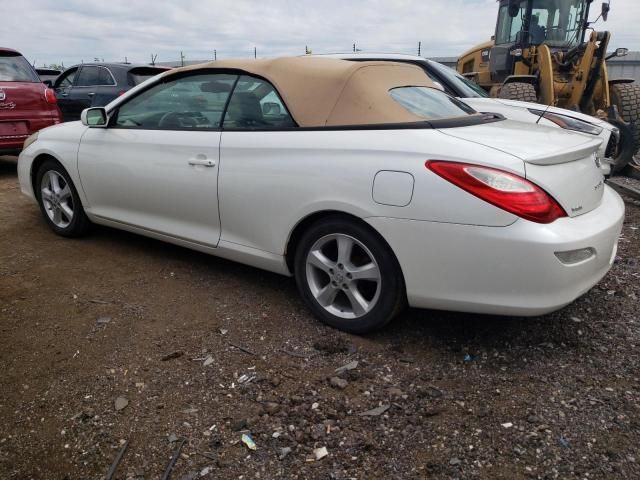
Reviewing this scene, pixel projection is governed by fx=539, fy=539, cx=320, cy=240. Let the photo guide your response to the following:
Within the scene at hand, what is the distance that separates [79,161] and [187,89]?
118 centimetres

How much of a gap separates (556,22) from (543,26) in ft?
0.75

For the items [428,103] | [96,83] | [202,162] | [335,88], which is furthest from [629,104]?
[96,83]

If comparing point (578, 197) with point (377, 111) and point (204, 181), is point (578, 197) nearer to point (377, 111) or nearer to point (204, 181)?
point (377, 111)

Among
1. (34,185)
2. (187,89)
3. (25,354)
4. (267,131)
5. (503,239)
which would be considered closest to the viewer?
(503,239)

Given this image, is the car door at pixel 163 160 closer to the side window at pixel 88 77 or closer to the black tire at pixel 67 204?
the black tire at pixel 67 204

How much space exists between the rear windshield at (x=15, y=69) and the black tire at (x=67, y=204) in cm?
330

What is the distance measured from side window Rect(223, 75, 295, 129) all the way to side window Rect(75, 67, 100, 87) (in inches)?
276

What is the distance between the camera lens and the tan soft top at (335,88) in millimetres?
2965

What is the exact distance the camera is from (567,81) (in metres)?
8.58

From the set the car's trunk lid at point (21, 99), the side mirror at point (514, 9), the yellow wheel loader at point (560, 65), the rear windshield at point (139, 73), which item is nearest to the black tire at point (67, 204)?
the car's trunk lid at point (21, 99)

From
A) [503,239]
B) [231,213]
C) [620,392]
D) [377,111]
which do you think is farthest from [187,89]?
[620,392]

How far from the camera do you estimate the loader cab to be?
9.19m

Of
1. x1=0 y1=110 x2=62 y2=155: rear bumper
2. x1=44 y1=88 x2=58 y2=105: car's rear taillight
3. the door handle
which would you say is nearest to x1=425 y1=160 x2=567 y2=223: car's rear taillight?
the door handle

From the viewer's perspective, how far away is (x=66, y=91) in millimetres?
9844
